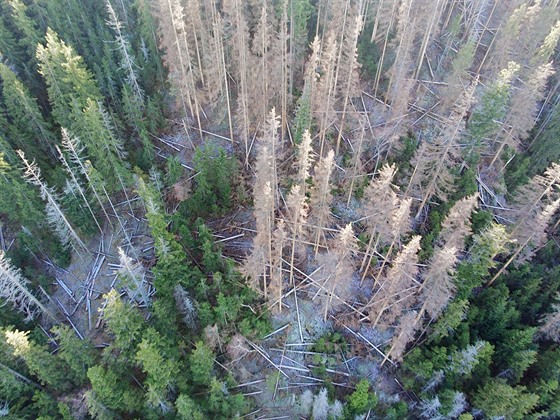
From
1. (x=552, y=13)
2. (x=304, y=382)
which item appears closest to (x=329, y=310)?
(x=304, y=382)

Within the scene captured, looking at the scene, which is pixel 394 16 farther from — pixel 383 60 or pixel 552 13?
pixel 552 13

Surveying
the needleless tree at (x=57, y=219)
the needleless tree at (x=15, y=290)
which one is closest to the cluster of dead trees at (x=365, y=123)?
the needleless tree at (x=57, y=219)

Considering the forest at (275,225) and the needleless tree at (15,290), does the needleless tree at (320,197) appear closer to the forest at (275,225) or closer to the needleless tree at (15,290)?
the forest at (275,225)

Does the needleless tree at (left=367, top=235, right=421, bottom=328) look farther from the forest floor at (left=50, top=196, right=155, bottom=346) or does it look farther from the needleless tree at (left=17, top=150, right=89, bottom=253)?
the needleless tree at (left=17, top=150, right=89, bottom=253)

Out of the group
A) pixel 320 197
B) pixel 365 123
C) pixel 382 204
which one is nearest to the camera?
pixel 382 204

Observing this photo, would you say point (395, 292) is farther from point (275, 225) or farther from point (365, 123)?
point (365, 123)

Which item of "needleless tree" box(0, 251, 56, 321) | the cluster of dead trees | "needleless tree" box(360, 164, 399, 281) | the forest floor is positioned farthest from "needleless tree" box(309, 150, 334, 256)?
"needleless tree" box(0, 251, 56, 321)

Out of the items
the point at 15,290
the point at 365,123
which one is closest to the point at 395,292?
the point at 365,123

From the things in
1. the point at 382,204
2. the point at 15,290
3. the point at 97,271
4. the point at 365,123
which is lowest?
the point at 97,271
